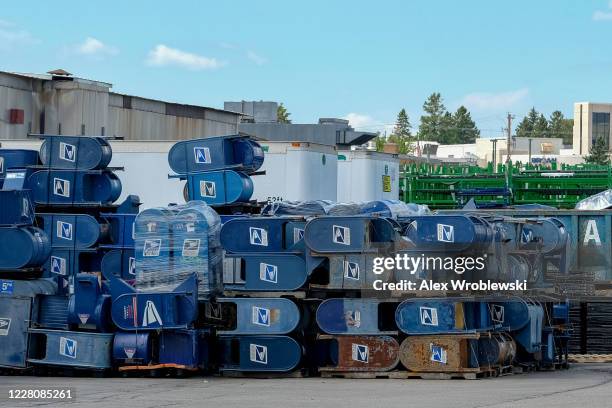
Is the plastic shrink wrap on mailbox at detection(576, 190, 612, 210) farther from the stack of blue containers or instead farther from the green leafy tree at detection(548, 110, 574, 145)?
the green leafy tree at detection(548, 110, 574, 145)

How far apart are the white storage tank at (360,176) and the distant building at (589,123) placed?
91852 millimetres

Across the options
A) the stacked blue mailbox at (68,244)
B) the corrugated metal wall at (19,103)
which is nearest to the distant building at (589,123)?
the corrugated metal wall at (19,103)

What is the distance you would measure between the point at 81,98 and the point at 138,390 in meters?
17.0

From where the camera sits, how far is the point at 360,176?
91.5 ft

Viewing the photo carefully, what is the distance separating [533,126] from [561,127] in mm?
4523

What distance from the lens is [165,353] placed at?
14.3 m

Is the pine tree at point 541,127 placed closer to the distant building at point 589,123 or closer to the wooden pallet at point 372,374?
the distant building at point 589,123

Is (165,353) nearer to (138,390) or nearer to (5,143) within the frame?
(138,390)

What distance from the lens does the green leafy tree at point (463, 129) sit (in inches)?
6160

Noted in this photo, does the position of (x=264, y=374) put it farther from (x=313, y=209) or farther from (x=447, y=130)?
(x=447, y=130)

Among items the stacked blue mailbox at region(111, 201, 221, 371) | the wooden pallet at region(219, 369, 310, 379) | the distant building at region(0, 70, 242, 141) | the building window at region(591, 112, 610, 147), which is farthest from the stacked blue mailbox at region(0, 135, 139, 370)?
the building window at region(591, 112, 610, 147)

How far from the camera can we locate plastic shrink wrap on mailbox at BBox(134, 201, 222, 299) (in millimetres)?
14422

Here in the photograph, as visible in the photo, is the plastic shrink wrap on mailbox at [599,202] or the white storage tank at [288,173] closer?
the plastic shrink wrap on mailbox at [599,202]

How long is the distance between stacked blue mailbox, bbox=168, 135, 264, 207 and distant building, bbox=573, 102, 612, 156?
10351cm
